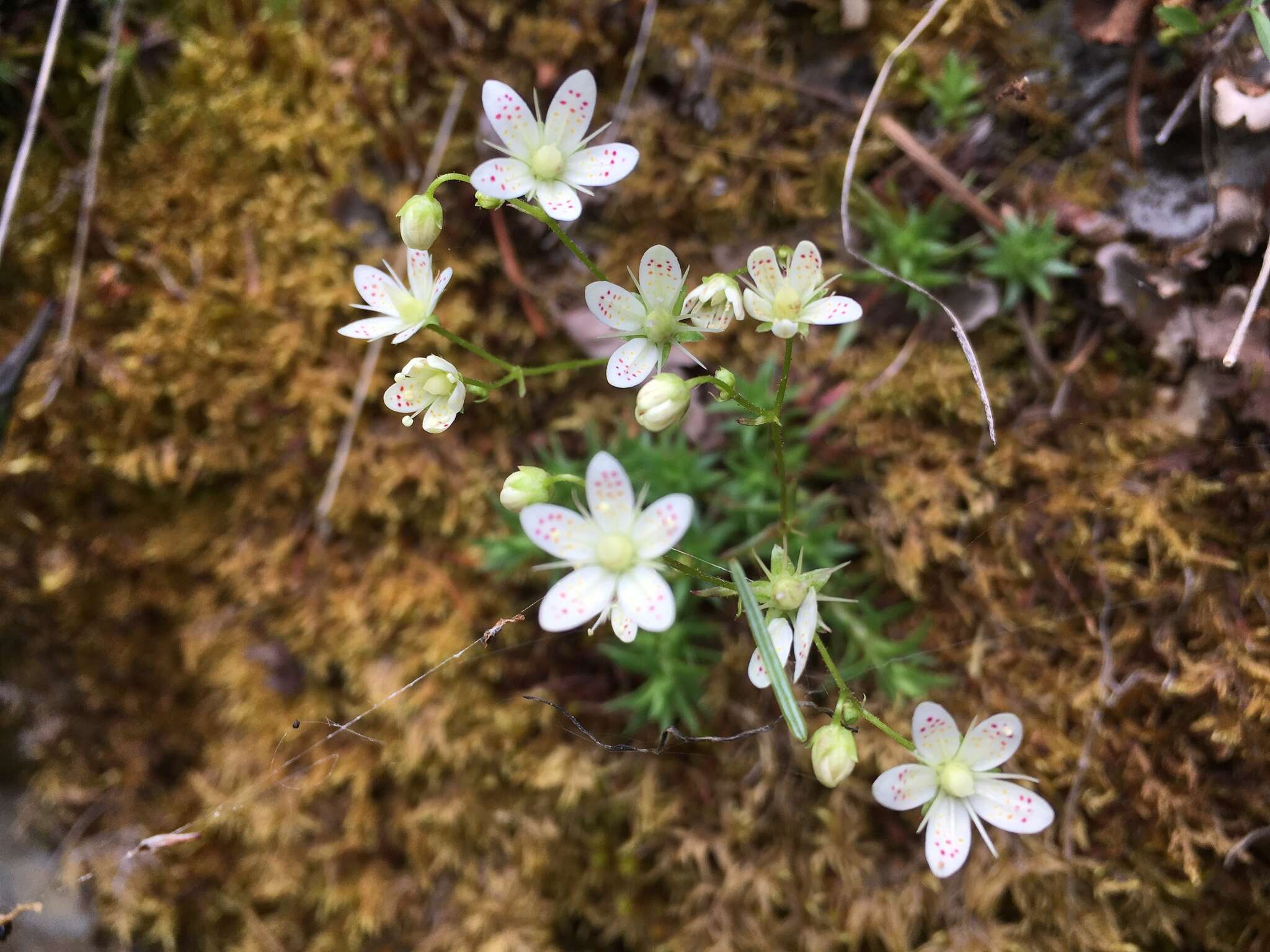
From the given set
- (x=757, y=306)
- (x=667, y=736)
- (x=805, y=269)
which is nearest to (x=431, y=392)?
(x=757, y=306)

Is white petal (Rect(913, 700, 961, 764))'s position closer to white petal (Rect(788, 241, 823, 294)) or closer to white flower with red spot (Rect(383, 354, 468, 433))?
white petal (Rect(788, 241, 823, 294))

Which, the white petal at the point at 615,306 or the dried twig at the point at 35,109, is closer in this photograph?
the white petal at the point at 615,306

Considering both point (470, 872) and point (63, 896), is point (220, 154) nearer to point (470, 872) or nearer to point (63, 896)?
point (470, 872)

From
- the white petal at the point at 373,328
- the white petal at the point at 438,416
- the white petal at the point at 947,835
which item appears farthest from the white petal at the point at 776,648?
the white petal at the point at 373,328

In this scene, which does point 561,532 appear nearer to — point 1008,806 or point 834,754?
point 834,754

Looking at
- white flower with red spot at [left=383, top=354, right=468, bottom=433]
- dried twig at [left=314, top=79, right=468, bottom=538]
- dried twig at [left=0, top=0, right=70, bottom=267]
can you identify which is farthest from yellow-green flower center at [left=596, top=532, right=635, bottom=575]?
dried twig at [left=0, top=0, right=70, bottom=267]

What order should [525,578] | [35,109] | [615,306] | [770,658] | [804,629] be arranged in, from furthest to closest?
[525,578] → [35,109] → [615,306] → [804,629] → [770,658]

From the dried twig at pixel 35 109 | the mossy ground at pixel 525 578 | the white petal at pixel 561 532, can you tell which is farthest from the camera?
the dried twig at pixel 35 109

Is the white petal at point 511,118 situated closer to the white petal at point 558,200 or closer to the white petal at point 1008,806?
the white petal at point 558,200
